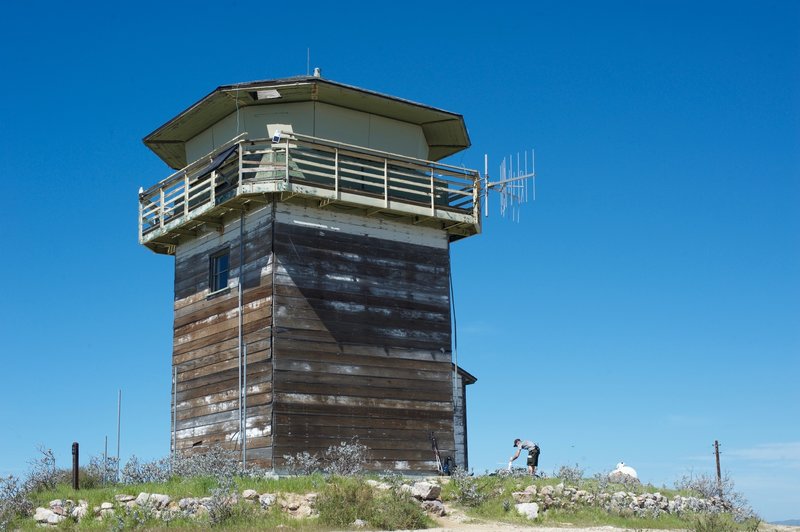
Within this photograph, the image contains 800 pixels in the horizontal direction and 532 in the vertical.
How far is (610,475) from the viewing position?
32.7 meters

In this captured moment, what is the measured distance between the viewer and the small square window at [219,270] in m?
30.3

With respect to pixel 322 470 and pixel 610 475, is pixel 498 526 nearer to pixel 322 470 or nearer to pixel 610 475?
pixel 322 470

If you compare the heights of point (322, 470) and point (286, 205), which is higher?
point (286, 205)

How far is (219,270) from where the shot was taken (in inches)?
1204

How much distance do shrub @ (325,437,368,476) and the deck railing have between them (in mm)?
6695

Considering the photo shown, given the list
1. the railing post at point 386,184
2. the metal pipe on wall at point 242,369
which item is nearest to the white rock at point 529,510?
the metal pipe on wall at point 242,369

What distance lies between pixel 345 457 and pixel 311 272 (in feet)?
16.8

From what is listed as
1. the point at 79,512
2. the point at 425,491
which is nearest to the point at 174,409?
the point at 79,512

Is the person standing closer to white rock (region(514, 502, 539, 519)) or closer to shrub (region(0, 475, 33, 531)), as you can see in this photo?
white rock (region(514, 502, 539, 519))

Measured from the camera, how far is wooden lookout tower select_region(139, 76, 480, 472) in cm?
2795

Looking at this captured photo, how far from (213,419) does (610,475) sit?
12.5 m

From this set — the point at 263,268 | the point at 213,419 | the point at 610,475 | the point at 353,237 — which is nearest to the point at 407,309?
the point at 353,237

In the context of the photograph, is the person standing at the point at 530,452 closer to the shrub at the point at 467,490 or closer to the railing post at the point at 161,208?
the shrub at the point at 467,490

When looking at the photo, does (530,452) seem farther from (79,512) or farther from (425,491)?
(79,512)
